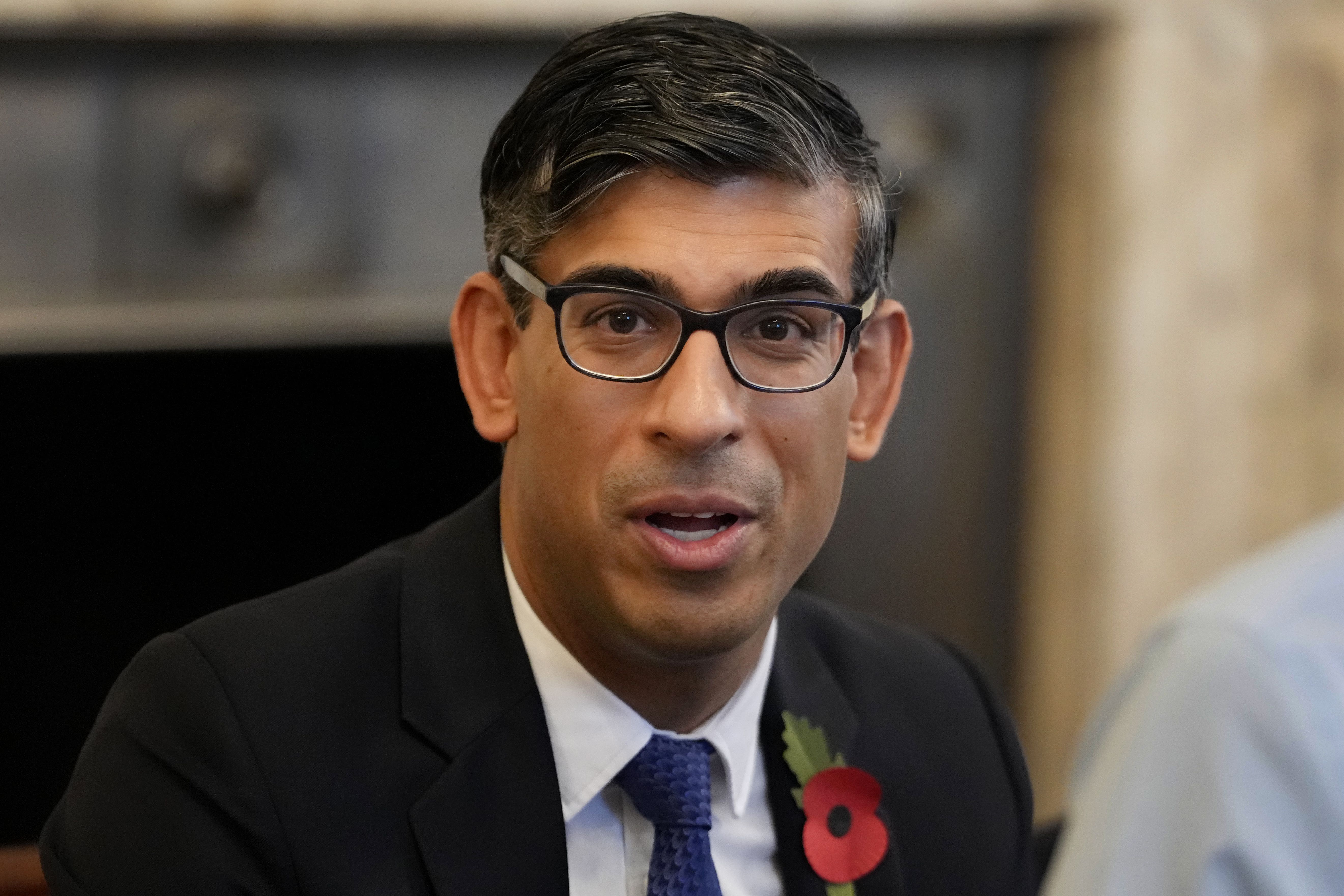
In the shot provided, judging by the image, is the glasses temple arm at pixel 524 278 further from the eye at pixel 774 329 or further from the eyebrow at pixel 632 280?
the eye at pixel 774 329

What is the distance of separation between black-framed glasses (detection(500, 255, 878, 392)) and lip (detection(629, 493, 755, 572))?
0.38 ft

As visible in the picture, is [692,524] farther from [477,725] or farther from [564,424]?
[477,725]

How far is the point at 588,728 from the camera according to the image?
1.64 meters

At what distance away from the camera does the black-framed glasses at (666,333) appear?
153 cm

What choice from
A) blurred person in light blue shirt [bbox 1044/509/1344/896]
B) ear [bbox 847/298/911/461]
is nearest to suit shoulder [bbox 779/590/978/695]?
ear [bbox 847/298/911/461]

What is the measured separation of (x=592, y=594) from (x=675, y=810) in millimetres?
234

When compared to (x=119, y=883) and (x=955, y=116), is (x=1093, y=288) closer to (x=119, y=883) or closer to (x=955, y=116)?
(x=955, y=116)

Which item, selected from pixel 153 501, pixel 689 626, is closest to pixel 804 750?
pixel 689 626

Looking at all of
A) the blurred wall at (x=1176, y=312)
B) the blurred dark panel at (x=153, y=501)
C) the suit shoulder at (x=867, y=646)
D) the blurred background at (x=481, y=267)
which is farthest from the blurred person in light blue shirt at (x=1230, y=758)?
the blurred wall at (x=1176, y=312)

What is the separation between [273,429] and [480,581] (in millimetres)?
1622

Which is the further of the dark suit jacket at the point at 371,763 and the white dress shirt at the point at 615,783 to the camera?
the white dress shirt at the point at 615,783

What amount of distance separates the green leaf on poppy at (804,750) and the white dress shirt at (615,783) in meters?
0.04

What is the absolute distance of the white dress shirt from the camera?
63.4 inches

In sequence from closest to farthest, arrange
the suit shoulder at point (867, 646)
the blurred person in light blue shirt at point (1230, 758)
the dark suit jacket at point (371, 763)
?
the blurred person in light blue shirt at point (1230, 758)
the dark suit jacket at point (371, 763)
the suit shoulder at point (867, 646)
